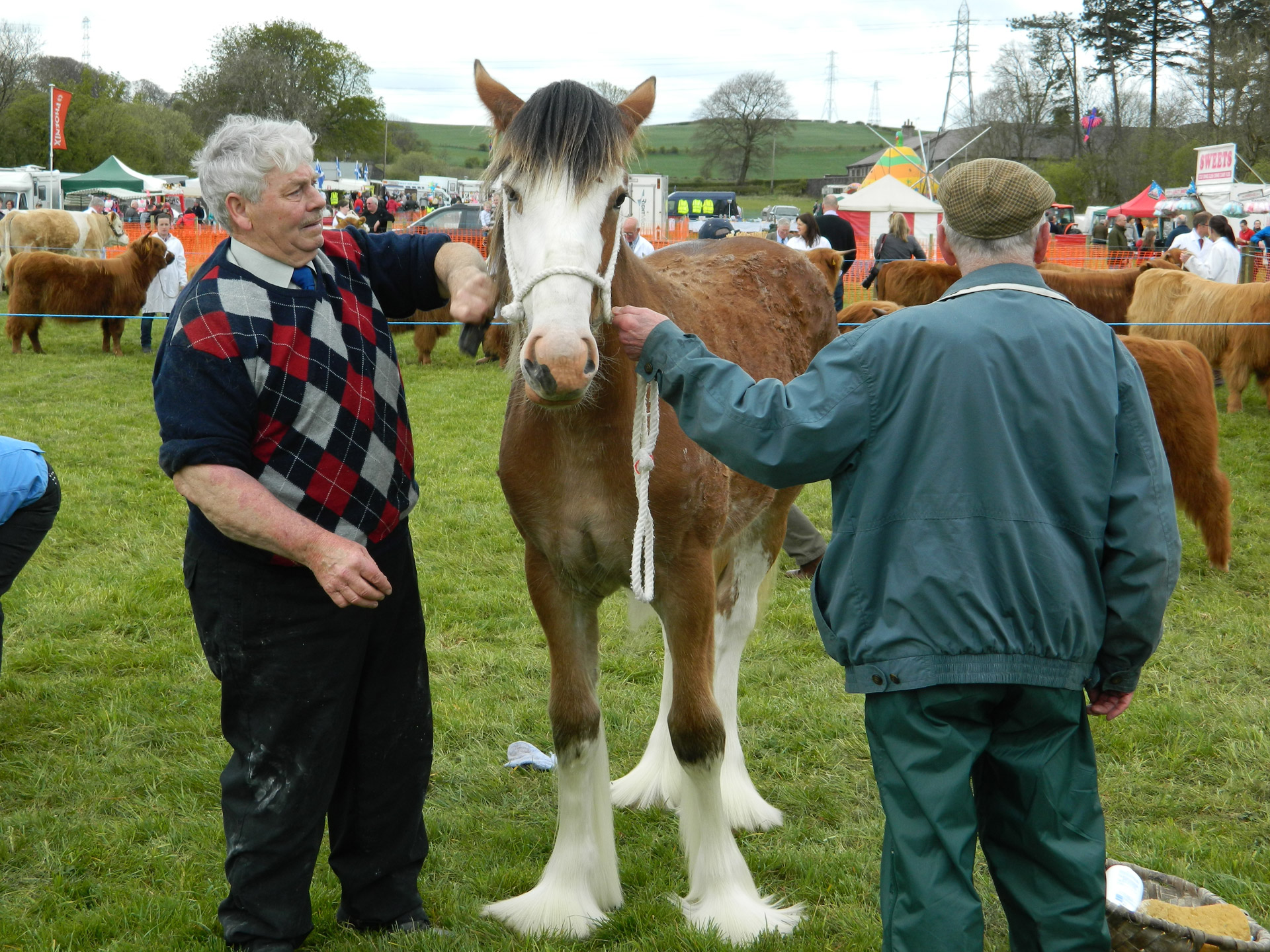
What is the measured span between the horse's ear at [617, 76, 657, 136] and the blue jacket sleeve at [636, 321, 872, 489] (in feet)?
2.54

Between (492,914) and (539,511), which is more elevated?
(539,511)

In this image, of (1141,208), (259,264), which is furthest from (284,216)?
(1141,208)

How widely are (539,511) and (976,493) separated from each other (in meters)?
1.31

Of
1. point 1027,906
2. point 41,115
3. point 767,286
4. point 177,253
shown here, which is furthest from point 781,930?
point 41,115

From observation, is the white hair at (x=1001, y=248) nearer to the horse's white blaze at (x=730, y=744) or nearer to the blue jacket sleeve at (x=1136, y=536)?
the blue jacket sleeve at (x=1136, y=536)

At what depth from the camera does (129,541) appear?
6.38 metres

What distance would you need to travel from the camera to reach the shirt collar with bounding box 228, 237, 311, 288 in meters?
2.42

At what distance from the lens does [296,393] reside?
7.83 feet

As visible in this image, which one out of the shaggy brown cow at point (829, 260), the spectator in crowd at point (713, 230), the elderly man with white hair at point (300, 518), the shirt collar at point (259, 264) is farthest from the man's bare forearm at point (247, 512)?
the spectator in crowd at point (713, 230)

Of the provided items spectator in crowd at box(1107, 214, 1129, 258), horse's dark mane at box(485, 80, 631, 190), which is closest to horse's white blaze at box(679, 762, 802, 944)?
horse's dark mane at box(485, 80, 631, 190)

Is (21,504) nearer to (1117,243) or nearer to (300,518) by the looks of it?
(300,518)

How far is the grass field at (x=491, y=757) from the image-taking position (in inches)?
118

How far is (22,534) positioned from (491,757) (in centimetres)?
197

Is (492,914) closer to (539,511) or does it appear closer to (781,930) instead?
(781,930)
